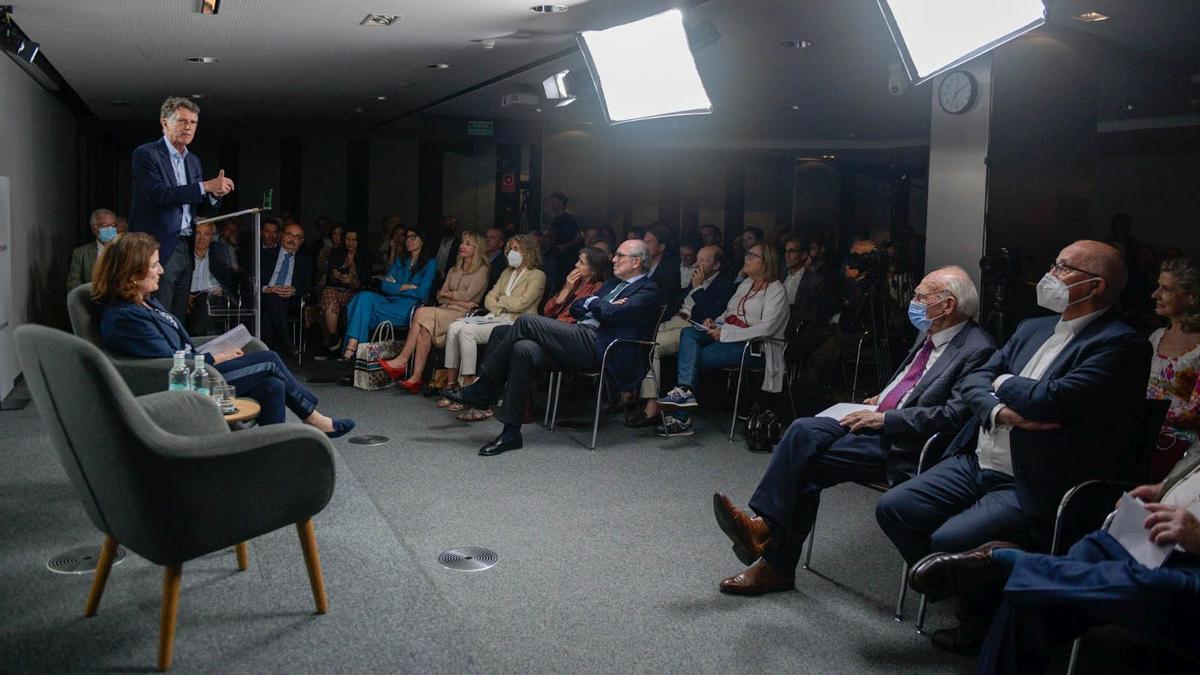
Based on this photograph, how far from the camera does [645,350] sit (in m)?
5.60

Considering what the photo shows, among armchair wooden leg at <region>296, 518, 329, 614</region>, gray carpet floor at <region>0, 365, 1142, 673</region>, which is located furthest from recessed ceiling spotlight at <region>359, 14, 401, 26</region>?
armchair wooden leg at <region>296, 518, 329, 614</region>

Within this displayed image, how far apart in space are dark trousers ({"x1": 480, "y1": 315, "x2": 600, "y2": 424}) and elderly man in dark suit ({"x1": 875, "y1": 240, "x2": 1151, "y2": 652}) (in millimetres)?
2622

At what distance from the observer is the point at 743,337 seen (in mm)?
5707

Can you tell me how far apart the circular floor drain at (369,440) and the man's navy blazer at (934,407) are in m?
3.02

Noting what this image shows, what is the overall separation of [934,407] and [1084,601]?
115 cm

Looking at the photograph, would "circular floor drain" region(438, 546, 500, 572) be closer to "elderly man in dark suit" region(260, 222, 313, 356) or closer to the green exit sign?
"elderly man in dark suit" region(260, 222, 313, 356)

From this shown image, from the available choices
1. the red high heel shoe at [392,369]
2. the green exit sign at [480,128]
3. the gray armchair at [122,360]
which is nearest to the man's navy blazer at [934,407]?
the gray armchair at [122,360]

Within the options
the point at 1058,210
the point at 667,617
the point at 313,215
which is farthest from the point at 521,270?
the point at 313,215

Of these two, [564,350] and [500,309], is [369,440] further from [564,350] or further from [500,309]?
[500,309]

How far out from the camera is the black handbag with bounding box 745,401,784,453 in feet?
17.6

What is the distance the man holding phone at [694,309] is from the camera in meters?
5.98

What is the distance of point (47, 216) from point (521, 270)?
16.3 feet

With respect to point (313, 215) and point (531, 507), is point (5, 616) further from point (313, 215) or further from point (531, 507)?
point (313, 215)

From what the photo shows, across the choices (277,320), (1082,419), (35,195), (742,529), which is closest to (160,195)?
(742,529)
